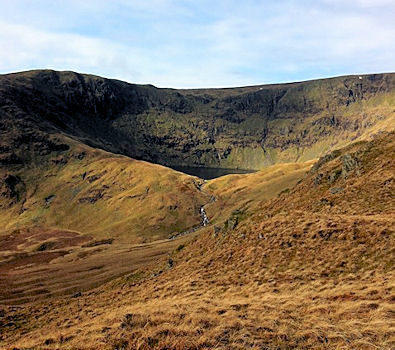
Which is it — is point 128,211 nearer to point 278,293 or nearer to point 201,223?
point 201,223

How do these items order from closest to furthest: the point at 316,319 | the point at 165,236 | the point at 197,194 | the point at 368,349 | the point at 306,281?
1. the point at 368,349
2. the point at 316,319
3. the point at 306,281
4. the point at 165,236
5. the point at 197,194

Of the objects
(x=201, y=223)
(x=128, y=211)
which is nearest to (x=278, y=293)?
(x=201, y=223)

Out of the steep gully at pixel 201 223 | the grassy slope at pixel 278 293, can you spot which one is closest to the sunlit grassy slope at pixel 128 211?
the steep gully at pixel 201 223

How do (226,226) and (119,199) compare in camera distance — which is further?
(119,199)

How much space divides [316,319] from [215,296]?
10349mm

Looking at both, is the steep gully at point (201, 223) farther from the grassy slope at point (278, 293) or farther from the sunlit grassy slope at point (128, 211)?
the grassy slope at point (278, 293)

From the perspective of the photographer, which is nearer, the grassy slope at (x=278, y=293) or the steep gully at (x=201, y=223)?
the grassy slope at (x=278, y=293)

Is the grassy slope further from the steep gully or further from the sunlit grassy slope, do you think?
the sunlit grassy slope

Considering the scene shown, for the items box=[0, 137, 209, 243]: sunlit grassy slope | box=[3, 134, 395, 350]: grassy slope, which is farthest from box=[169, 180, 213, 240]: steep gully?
box=[3, 134, 395, 350]: grassy slope

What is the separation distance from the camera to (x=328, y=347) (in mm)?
13688

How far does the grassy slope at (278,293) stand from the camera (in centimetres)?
1552

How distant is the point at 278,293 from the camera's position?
23078mm

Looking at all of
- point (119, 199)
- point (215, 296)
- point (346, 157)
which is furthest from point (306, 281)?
point (119, 199)

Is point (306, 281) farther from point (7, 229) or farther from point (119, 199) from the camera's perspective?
point (7, 229)
